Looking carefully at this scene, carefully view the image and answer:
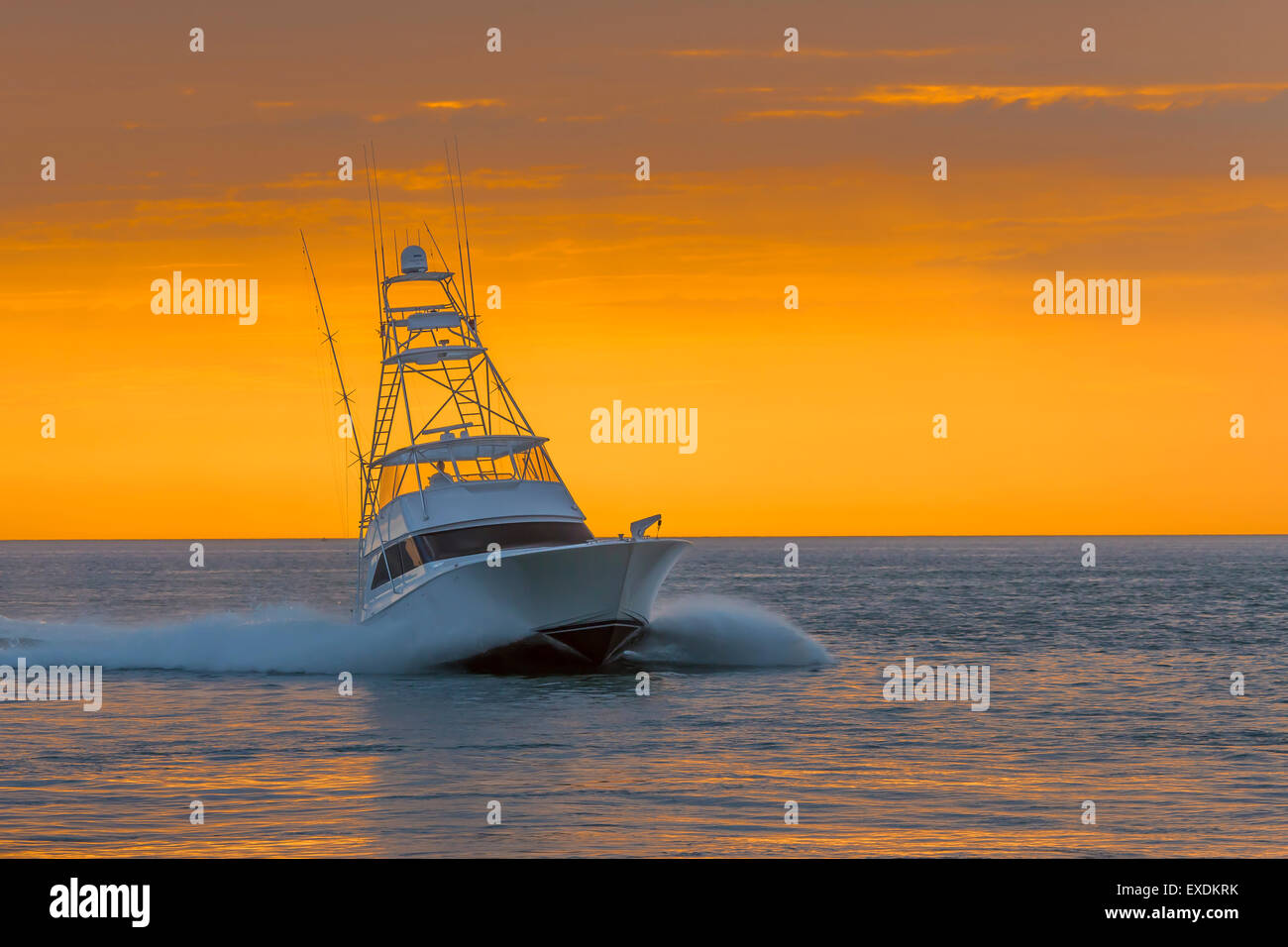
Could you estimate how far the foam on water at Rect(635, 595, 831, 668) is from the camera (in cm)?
3072

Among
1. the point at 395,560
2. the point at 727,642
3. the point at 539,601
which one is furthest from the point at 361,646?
the point at 727,642

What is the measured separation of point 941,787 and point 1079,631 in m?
29.3

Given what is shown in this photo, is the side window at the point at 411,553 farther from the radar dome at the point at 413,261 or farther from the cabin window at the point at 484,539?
the radar dome at the point at 413,261

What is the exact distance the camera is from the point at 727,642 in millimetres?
31609

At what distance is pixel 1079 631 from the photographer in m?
42.6

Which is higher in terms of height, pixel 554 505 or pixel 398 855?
pixel 554 505

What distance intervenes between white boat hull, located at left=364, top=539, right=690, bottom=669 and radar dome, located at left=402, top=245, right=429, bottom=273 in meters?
7.66

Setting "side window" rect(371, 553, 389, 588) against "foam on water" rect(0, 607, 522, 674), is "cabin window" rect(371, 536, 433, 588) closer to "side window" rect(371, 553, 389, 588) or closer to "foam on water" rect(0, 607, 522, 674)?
"side window" rect(371, 553, 389, 588)

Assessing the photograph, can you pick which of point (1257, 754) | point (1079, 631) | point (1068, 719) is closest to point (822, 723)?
point (1068, 719)

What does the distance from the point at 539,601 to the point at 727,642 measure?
742cm

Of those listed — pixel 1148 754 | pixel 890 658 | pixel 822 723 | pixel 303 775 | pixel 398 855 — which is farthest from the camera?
pixel 890 658
